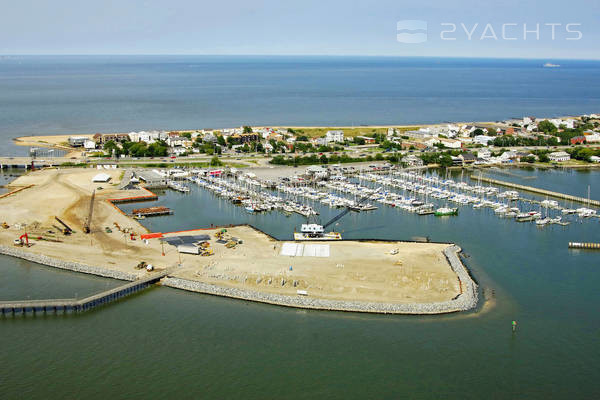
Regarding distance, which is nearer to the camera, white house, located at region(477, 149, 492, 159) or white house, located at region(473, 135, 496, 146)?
white house, located at region(477, 149, 492, 159)

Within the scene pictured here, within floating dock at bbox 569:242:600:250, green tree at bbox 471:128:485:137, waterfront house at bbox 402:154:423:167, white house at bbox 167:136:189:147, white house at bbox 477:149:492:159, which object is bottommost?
floating dock at bbox 569:242:600:250

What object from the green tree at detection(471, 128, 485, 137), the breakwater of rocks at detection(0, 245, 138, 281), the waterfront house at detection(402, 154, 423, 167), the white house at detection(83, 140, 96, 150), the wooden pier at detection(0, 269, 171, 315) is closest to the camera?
the wooden pier at detection(0, 269, 171, 315)

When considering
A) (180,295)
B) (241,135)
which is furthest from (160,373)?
(241,135)

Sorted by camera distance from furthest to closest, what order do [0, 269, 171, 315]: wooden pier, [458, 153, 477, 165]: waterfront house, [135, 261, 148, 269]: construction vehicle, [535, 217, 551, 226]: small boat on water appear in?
[458, 153, 477, 165]: waterfront house < [535, 217, 551, 226]: small boat on water < [135, 261, 148, 269]: construction vehicle < [0, 269, 171, 315]: wooden pier

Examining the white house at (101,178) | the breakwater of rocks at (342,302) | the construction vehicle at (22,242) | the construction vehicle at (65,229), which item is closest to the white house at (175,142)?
the white house at (101,178)

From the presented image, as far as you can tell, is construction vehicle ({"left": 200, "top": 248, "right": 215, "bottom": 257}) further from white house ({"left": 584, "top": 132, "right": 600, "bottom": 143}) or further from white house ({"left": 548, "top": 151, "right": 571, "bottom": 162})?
white house ({"left": 584, "top": 132, "right": 600, "bottom": 143})

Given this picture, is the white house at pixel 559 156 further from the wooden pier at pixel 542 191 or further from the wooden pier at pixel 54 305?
the wooden pier at pixel 54 305

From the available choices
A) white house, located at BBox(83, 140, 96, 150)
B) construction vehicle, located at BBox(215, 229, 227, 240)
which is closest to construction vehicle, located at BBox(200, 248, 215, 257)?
construction vehicle, located at BBox(215, 229, 227, 240)
